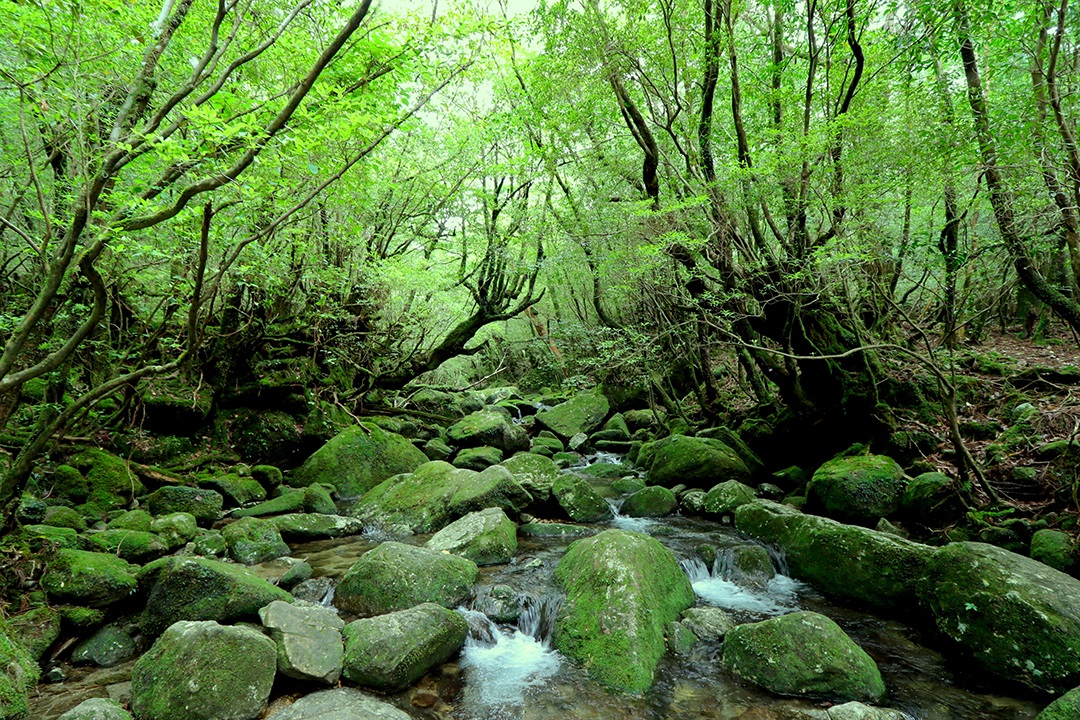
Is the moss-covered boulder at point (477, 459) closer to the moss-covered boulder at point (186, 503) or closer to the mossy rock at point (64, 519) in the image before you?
the moss-covered boulder at point (186, 503)

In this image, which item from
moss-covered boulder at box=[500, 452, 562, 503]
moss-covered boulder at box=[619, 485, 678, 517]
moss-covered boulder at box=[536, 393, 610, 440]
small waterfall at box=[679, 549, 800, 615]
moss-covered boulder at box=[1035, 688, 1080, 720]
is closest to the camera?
moss-covered boulder at box=[1035, 688, 1080, 720]

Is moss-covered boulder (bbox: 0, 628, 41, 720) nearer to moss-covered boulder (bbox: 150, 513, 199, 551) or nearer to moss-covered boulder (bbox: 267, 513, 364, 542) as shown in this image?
moss-covered boulder (bbox: 150, 513, 199, 551)

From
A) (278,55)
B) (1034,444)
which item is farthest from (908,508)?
(278,55)

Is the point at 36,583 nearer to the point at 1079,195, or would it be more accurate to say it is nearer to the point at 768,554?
the point at 768,554

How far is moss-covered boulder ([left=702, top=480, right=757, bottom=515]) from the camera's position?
29.0 ft

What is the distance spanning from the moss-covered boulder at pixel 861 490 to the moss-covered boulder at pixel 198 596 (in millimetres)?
7898

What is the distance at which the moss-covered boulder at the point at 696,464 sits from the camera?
10383 millimetres

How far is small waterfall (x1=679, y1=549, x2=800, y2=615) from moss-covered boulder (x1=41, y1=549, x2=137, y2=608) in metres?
6.38

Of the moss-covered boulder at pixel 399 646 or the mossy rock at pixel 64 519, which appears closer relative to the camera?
the moss-covered boulder at pixel 399 646

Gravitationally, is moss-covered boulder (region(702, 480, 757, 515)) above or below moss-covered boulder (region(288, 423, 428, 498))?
below

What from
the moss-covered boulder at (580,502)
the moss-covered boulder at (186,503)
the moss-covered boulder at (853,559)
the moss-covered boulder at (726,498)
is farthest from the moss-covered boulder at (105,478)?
the moss-covered boulder at (853,559)

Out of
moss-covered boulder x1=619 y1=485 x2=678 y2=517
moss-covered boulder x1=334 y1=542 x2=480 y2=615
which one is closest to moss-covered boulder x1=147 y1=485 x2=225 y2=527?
moss-covered boulder x1=334 y1=542 x2=480 y2=615

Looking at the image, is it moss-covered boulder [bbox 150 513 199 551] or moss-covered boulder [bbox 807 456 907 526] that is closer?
moss-covered boulder [bbox 150 513 199 551]

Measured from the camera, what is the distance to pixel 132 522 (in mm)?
6812
